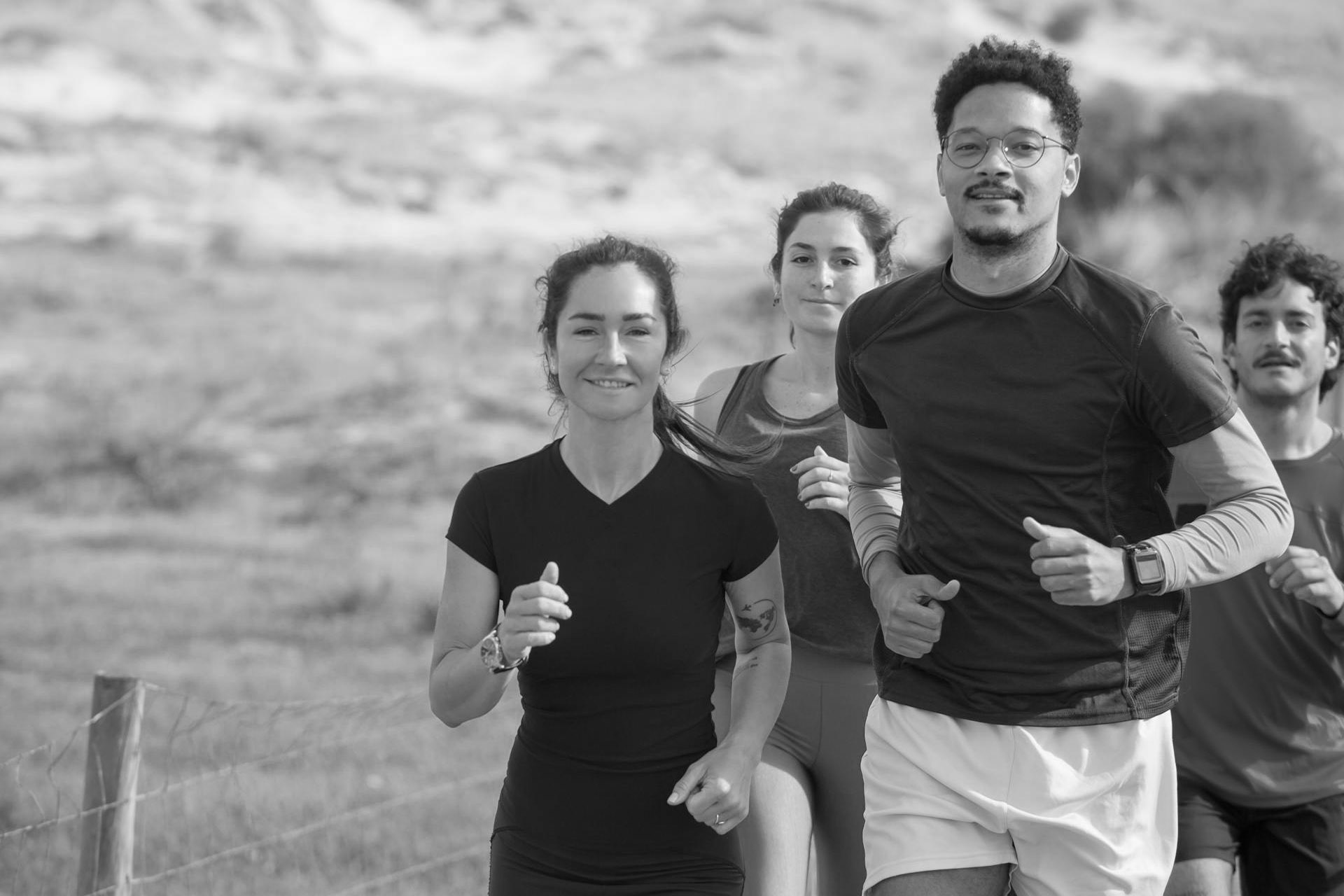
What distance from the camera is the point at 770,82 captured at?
38.8m

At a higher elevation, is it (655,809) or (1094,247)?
(1094,247)

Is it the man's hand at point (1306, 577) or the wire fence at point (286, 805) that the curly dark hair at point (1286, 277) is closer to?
the man's hand at point (1306, 577)

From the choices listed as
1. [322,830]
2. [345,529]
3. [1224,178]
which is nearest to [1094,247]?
[1224,178]

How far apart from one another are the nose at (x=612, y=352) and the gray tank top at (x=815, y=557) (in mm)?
858

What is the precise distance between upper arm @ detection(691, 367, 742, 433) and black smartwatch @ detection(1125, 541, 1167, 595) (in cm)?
152

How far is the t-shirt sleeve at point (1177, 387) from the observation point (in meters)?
2.87

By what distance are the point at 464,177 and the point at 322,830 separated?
21896 millimetres

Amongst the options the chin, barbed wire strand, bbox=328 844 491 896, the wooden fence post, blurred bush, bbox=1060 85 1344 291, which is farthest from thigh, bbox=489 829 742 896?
blurred bush, bbox=1060 85 1344 291

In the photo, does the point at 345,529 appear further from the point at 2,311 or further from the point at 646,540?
the point at 646,540

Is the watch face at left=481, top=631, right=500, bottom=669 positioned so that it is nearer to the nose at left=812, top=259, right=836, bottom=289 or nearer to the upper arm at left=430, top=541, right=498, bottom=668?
the upper arm at left=430, top=541, right=498, bottom=668

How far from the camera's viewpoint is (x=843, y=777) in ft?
12.8

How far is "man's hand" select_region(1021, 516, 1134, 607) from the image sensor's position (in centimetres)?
274

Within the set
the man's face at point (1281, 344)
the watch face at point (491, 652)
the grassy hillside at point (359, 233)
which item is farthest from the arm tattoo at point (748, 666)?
the grassy hillside at point (359, 233)

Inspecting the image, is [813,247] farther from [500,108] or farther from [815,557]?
[500,108]
